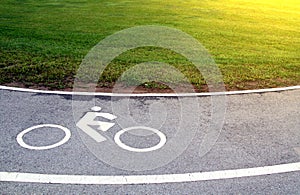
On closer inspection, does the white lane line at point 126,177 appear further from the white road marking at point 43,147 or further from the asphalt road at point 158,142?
the white road marking at point 43,147

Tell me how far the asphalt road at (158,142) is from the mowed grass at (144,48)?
45.6 inches

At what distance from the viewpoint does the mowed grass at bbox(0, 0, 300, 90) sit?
857 centimetres

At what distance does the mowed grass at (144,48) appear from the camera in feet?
28.1

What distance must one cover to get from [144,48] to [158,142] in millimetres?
6603

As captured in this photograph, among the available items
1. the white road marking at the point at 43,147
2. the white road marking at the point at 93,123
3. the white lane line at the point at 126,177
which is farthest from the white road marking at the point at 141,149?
the white road marking at the point at 43,147

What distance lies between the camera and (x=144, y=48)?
1154cm

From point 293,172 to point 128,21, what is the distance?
13138mm

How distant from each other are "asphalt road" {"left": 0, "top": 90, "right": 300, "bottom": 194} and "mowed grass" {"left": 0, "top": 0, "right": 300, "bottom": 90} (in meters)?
1.16

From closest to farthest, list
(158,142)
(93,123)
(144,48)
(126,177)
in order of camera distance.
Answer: (126,177), (158,142), (93,123), (144,48)

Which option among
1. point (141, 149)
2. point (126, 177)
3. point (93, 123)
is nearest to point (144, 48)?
point (93, 123)

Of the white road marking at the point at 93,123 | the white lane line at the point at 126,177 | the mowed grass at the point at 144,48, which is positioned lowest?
the white lane line at the point at 126,177

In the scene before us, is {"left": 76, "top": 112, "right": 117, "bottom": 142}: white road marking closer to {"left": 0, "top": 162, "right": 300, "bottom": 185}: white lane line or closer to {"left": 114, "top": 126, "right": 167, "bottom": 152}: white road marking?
{"left": 114, "top": 126, "right": 167, "bottom": 152}: white road marking

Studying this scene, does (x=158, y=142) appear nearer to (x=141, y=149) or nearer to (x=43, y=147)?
(x=141, y=149)

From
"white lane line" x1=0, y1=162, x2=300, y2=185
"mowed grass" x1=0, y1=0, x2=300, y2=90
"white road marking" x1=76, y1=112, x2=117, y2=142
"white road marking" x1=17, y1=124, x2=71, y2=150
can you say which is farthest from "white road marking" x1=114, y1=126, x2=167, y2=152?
"mowed grass" x1=0, y1=0, x2=300, y2=90
